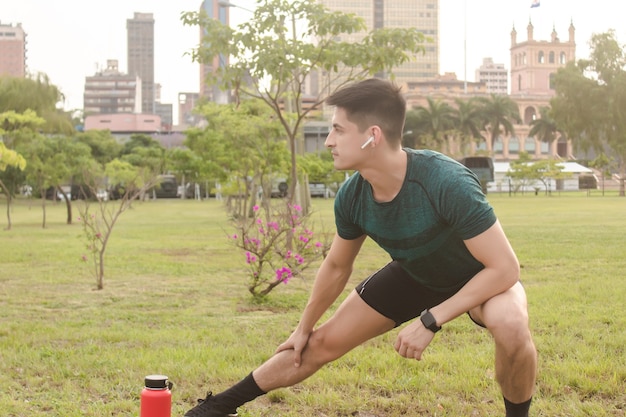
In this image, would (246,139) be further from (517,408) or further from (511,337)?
(511,337)

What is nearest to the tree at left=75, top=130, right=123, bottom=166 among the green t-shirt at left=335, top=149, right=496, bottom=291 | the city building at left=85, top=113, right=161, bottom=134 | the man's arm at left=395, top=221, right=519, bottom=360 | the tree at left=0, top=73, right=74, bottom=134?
the tree at left=0, top=73, right=74, bottom=134

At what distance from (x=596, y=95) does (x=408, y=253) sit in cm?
4796

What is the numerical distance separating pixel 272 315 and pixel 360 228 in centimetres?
492

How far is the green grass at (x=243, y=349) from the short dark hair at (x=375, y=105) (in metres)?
1.78

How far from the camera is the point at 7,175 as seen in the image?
5647 cm

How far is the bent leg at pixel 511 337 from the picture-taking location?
11.5ft

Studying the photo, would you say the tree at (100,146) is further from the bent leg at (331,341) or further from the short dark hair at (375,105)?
the short dark hair at (375,105)

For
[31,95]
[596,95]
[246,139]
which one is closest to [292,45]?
[246,139]

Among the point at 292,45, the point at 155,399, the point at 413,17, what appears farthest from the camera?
the point at 413,17

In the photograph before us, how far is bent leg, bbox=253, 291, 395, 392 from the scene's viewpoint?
13.1ft

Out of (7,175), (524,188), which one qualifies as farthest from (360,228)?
(524,188)

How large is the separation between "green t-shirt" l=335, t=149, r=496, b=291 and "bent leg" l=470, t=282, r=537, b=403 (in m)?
0.21

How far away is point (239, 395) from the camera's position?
4145 mm

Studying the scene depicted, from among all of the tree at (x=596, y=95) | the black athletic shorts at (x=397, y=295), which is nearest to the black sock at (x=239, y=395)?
the black athletic shorts at (x=397, y=295)
